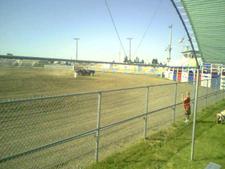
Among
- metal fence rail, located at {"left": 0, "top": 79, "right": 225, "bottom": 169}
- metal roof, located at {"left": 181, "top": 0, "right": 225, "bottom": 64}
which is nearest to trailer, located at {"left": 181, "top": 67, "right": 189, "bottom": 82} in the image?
metal roof, located at {"left": 181, "top": 0, "right": 225, "bottom": 64}

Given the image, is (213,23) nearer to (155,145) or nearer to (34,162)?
(155,145)

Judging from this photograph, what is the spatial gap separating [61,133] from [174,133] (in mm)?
3814

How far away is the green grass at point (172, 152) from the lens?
20.1 ft

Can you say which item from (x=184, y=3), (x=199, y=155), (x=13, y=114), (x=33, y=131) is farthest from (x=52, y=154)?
(x=184, y=3)

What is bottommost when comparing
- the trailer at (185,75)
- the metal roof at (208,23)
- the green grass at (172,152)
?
the green grass at (172,152)

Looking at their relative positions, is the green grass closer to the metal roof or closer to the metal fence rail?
the metal fence rail

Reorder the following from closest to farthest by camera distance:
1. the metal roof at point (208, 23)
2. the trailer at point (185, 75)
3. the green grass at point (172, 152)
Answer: the green grass at point (172, 152) → the metal roof at point (208, 23) → the trailer at point (185, 75)

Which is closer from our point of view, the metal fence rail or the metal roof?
the metal fence rail

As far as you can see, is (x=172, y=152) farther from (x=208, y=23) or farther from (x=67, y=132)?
(x=208, y=23)

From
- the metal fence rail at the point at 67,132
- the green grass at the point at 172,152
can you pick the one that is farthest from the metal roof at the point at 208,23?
the green grass at the point at 172,152

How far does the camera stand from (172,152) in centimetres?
701

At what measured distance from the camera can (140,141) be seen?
26.5ft

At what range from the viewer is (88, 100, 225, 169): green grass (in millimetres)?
6125

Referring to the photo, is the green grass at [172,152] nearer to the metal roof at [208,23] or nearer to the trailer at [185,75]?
the metal roof at [208,23]
